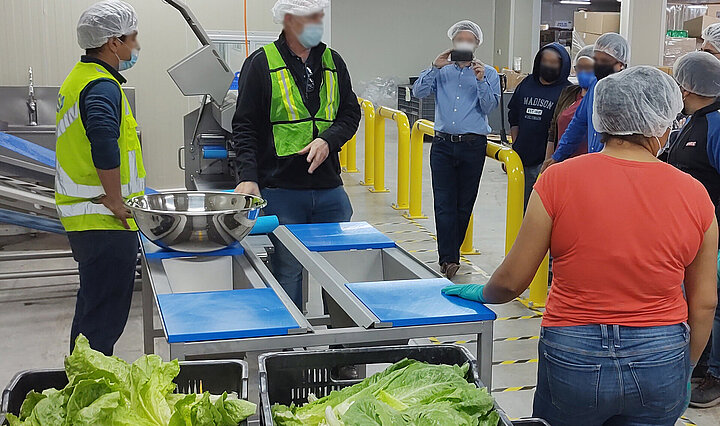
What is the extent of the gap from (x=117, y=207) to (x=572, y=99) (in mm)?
2996

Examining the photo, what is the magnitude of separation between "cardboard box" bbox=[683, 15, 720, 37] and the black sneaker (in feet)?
18.2

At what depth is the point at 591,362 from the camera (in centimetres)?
193

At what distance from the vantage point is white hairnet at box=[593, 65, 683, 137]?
1.96 meters

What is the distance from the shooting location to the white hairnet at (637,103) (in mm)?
1963

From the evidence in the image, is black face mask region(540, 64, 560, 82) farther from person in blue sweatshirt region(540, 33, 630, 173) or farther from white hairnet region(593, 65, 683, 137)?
white hairnet region(593, 65, 683, 137)

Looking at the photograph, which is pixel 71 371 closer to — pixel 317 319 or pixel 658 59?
pixel 317 319

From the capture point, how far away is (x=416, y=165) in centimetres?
672

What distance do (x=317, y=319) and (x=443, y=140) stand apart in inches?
80.3

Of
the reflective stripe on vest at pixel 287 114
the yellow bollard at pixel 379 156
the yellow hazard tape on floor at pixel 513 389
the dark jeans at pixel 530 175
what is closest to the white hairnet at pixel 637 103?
the reflective stripe on vest at pixel 287 114

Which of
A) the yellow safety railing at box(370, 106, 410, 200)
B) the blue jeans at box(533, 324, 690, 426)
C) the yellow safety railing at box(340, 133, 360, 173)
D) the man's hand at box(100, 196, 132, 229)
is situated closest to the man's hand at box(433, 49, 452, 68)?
the yellow safety railing at box(370, 106, 410, 200)

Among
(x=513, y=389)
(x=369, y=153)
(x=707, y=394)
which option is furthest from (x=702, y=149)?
(x=369, y=153)

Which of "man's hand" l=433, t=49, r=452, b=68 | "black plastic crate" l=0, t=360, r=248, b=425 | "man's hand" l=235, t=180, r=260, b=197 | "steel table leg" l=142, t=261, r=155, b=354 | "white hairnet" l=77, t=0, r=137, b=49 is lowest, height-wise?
"steel table leg" l=142, t=261, r=155, b=354

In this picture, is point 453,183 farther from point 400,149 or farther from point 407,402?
point 407,402

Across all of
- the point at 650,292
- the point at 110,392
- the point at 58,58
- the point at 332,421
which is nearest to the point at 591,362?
the point at 650,292
